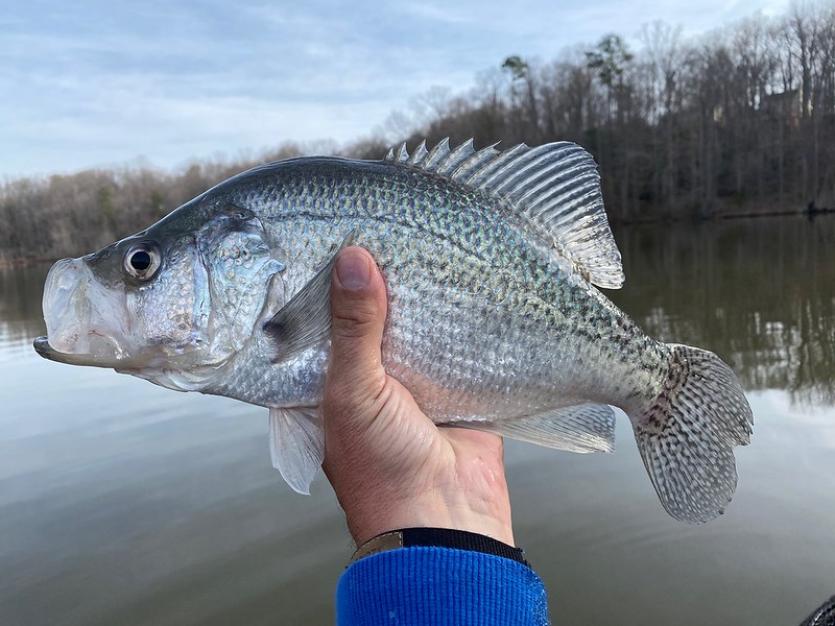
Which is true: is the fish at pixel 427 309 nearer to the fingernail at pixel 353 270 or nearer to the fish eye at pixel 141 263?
the fish eye at pixel 141 263

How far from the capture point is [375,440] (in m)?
2.22

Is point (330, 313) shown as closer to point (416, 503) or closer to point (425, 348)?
point (425, 348)

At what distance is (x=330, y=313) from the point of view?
2215 mm

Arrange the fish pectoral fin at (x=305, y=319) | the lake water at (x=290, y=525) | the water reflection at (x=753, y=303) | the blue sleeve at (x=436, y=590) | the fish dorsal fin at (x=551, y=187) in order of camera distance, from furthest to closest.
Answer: the water reflection at (x=753, y=303), the lake water at (x=290, y=525), the fish dorsal fin at (x=551, y=187), the fish pectoral fin at (x=305, y=319), the blue sleeve at (x=436, y=590)

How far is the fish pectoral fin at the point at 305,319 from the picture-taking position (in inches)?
87.7

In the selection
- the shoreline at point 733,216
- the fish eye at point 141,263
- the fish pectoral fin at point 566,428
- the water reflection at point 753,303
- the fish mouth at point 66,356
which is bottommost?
the water reflection at point 753,303

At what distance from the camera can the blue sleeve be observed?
181 cm

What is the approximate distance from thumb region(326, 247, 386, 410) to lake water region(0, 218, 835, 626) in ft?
13.1

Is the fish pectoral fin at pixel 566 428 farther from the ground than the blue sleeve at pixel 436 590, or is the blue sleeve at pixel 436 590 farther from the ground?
the fish pectoral fin at pixel 566 428

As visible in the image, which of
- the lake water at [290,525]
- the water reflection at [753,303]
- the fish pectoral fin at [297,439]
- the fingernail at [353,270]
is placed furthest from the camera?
the water reflection at [753,303]

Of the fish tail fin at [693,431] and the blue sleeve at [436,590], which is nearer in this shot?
the blue sleeve at [436,590]

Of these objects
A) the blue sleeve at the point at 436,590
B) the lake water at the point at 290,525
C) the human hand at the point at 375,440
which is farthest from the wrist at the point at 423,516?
the lake water at the point at 290,525

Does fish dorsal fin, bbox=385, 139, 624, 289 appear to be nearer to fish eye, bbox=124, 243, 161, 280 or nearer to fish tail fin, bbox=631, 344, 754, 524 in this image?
fish tail fin, bbox=631, 344, 754, 524

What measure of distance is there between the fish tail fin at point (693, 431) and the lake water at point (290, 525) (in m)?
3.09
